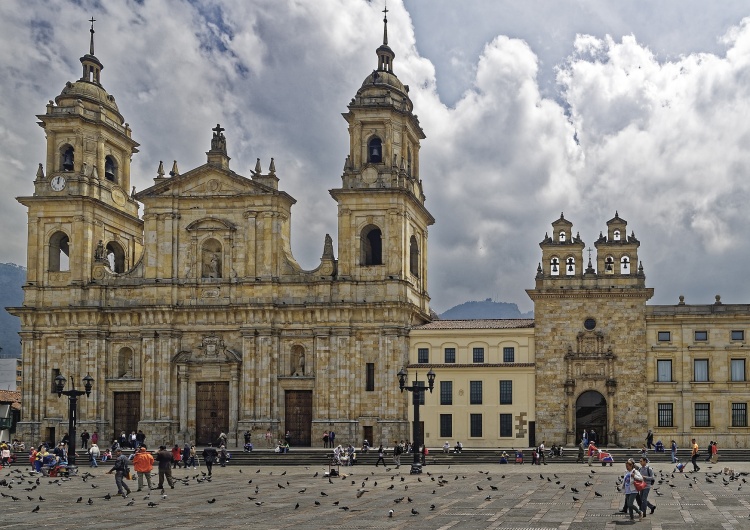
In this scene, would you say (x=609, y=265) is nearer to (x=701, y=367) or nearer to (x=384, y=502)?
(x=701, y=367)

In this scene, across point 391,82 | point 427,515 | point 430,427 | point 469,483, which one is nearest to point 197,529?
point 427,515

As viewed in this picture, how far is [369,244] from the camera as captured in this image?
73250 millimetres

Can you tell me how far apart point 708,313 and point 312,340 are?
966 inches

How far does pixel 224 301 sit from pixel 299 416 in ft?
29.2

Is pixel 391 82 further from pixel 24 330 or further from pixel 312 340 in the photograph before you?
pixel 24 330

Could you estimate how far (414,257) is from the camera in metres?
76.2

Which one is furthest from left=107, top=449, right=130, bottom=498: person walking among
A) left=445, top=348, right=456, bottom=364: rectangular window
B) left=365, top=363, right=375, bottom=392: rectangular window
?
left=445, top=348, right=456, bottom=364: rectangular window

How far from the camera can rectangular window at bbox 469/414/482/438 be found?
223ft

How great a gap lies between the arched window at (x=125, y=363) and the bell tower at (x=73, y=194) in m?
4.99

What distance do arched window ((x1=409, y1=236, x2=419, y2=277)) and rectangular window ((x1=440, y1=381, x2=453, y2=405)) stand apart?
9.69m

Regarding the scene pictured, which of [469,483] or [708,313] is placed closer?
[469,483]

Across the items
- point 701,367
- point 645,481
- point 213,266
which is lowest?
point 645,481

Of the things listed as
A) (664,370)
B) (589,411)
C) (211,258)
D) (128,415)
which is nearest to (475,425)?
(589,411)

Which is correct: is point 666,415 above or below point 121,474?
above
